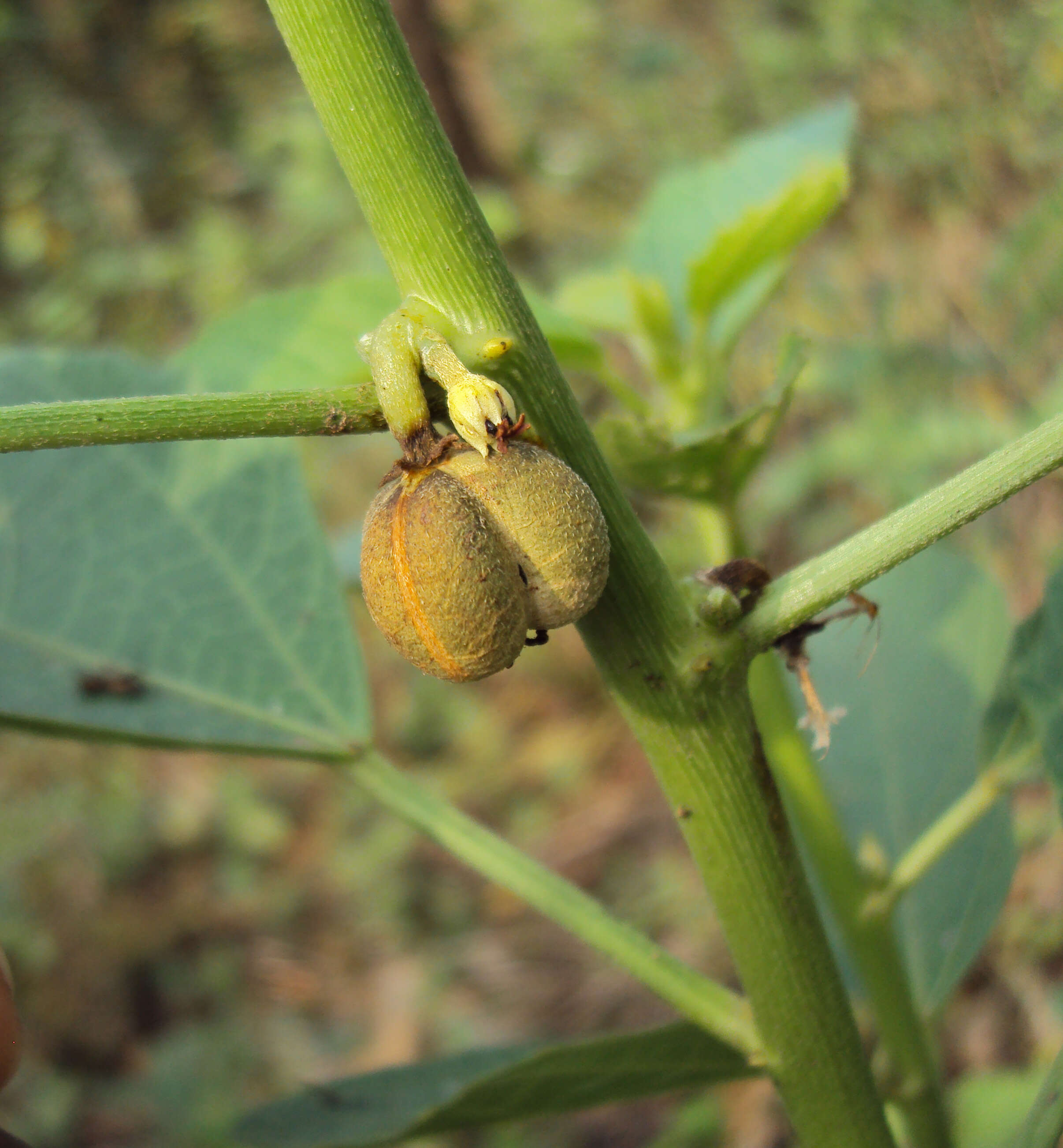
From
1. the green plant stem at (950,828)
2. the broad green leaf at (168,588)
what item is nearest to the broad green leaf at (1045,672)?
the green plant stem at (950,828)

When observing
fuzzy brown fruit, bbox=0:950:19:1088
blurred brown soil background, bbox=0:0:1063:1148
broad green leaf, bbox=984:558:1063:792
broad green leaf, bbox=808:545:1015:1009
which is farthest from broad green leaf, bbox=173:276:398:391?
blurred brown soil background, bbox=0:0:1063:1148

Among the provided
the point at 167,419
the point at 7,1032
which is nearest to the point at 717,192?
the point at 167,419

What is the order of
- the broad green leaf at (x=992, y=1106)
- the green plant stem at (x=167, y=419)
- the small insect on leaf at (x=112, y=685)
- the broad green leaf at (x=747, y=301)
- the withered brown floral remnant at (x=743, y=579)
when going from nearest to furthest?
the green plant stem at (x=167, y=419) → the withered brown floral remnant at (x=743, y=579) → the small insect on leaf at (x=112, y=685) → the broad green leaf at (x=747, y=301) → the broad green leaf at (x=992, y=1106)

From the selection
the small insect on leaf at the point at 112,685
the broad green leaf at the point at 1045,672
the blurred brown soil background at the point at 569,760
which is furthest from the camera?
the blurred brown soil background at the point at 569,760

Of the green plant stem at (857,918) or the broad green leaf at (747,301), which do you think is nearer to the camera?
the green plant stem at (857,918)

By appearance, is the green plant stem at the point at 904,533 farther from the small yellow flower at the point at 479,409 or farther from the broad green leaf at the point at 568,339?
the broad green leaf at the point at 568,339

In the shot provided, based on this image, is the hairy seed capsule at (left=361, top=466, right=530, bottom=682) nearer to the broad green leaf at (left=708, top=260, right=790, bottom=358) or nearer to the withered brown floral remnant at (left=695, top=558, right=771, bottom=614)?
the withered brown floral remnant at (left=695, top=558, right=771, bottom=614)

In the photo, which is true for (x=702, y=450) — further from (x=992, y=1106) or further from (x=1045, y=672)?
(x=992, y=1106)
